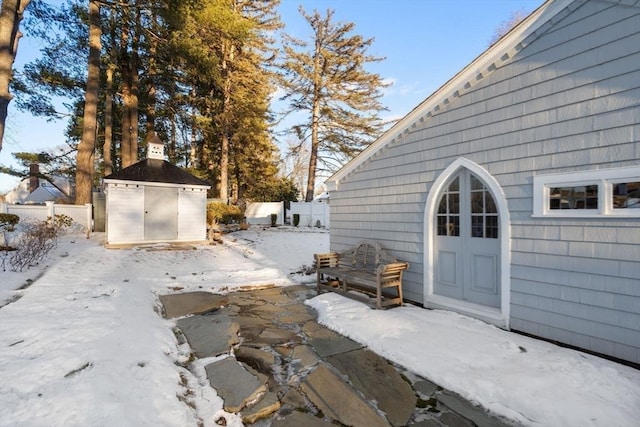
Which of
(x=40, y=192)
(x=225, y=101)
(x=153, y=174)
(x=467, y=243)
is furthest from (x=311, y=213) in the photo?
(x=40, y=192)

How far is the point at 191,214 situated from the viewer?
12.4m

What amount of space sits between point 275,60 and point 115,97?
413 inches

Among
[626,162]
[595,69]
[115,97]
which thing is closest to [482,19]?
[595,69]

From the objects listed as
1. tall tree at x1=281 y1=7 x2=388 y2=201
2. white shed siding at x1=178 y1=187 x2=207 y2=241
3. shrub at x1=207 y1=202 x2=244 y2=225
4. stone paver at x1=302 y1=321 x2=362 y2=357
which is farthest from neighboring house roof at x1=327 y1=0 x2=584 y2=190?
tall tree at x1=281 y1=7 x2=388 y2=201

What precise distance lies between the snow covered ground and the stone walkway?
176 millimetres

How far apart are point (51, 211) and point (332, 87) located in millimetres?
16511

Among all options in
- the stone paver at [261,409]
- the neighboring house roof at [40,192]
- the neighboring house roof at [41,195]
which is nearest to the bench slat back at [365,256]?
the stone paver at [261,409]

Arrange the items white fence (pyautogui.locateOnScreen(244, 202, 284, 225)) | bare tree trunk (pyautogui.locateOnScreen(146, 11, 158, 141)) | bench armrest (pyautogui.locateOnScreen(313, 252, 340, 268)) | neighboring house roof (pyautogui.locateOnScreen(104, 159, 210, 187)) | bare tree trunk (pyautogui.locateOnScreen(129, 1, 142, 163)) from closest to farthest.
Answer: bench armrest (pyautogui.locateOnScreen(313, 252, 340, 268)) → neighboring house roof (pyautogui.locateOnScreen(104, 159, 210, 187)) → bare tree trunk (pyautogui.locateOnScreen(146, 11, 158, 141)) → bare tree trunk (pyautogui.locateOnScreen(129, 1, 142, 163)) → white fence (pyautogui.locateOnScreen(244, 202, 284, 225))

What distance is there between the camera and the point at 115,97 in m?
19.3

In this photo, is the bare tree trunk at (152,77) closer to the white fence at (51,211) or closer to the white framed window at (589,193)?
the white fence at (51,211)

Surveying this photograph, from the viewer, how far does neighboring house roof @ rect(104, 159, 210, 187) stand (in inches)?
444

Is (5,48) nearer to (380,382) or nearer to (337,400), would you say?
(337,400)

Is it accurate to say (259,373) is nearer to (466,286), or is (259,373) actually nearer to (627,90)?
(466,286)

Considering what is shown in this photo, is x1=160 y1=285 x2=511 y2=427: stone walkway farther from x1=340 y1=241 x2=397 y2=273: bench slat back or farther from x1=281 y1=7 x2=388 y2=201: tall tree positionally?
x1=281 y1=7 x2=388 y2=201: tall tree
